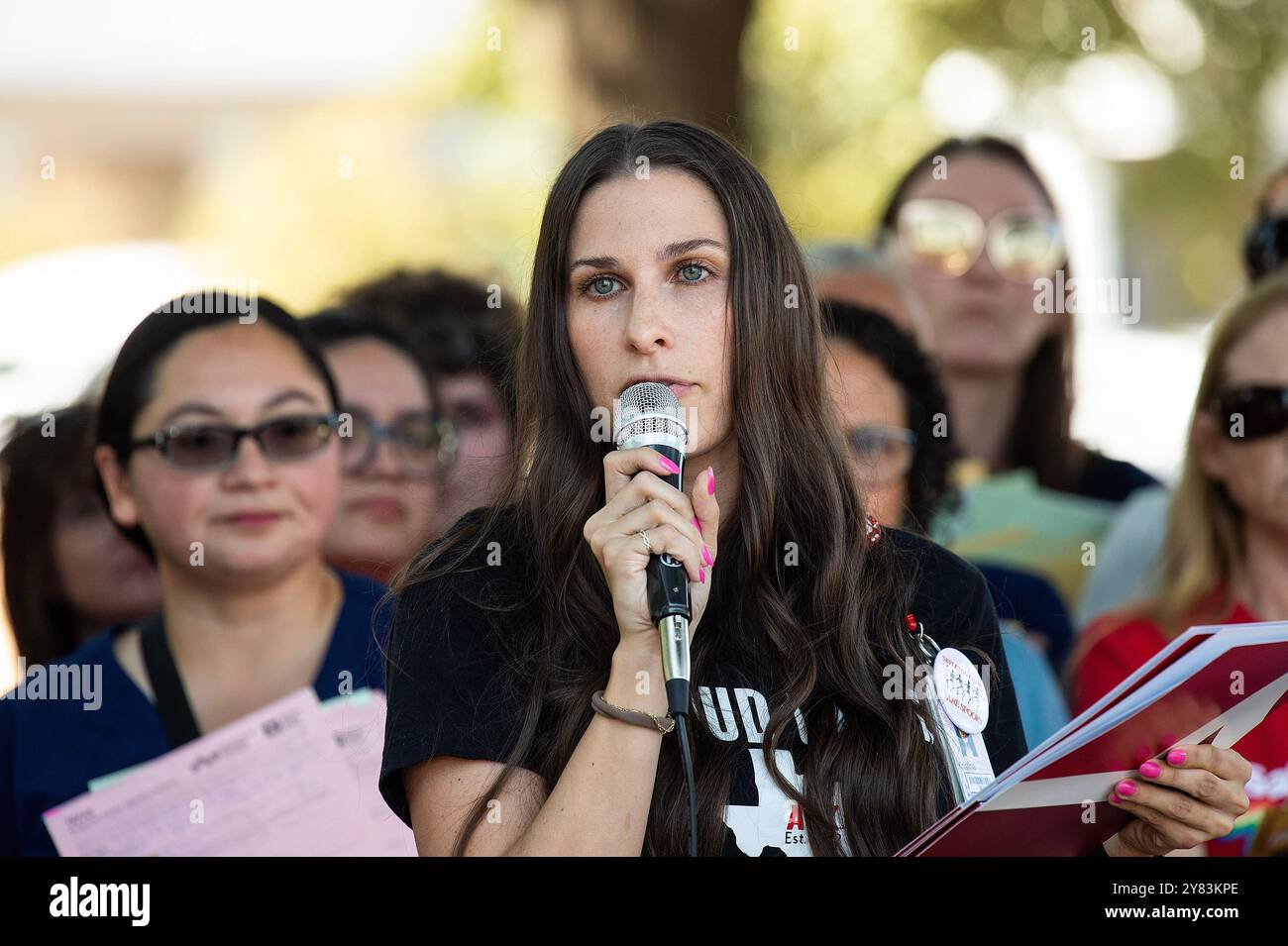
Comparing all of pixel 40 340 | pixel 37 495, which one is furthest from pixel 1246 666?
pixel 40 340

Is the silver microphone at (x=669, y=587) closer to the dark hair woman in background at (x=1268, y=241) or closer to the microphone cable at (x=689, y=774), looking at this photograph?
the microphone cable at (x=689, y=774)

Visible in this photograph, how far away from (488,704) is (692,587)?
14.4 inches

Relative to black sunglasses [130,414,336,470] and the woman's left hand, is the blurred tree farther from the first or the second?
the woman's left hand

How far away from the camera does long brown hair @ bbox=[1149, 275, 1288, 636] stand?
3.86 meters

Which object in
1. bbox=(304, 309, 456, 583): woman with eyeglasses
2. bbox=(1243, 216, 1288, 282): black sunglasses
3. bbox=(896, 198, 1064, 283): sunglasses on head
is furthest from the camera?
bbox=(896, 198, 1064, 283): sunglasses on head

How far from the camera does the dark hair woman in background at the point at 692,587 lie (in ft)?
6.89

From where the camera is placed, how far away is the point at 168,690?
3393 mm

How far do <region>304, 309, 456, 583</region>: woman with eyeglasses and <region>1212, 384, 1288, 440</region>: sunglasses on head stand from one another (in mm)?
2119

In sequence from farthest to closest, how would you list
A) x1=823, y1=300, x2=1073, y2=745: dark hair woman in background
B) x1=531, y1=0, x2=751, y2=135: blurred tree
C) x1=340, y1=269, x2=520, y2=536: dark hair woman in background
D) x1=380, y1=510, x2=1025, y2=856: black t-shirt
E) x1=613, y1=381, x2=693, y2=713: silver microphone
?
1. x1=531, y1=0, x2=751, y2=135: blurred tree
2. x1=340, y1=269, x2=520, y2=536: dark hair woman in background
3. x1=823, y1=300, x2=1073, y2=745: dark hair woman in background
4. x1=380, y1=510, x2=1025, y2=856: black t-shirt
5. x1=613, y1=381, x2=693, y2=713: silver microphone

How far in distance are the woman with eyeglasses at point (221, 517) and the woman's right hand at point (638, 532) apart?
1.48 metres

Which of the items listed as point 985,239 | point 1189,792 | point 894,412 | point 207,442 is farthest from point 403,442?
point 1189,792

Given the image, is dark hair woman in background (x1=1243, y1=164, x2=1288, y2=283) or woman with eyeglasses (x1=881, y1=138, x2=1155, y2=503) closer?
dark hair woman in background (x1=1243, y1=164, x2=1288, y2=283)

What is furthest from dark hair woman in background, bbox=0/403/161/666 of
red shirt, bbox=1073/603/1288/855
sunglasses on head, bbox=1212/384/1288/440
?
sunglasses on head, bbox=1212/384/1288/440

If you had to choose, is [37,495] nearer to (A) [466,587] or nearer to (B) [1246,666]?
(A) [466,587]
